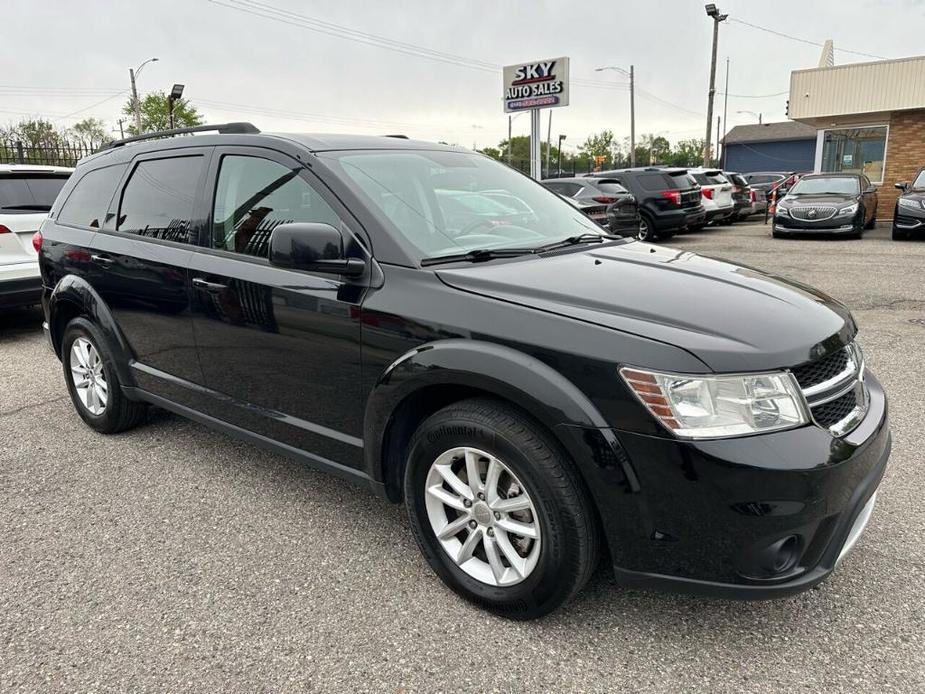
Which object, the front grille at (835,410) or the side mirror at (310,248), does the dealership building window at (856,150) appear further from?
the side mirror at (310,248)

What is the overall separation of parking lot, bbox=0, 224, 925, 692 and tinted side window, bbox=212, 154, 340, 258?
4.20ft

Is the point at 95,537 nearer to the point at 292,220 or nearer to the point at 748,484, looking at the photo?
→ the point at 292,220

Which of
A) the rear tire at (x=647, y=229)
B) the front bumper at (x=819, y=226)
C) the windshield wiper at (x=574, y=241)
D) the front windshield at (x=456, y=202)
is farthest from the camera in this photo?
the rear tire at (x=647, y=229)

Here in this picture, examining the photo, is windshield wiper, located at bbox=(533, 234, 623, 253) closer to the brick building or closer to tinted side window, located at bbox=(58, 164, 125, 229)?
tinted side window, located at bbox=(58, 164, 125, 229)

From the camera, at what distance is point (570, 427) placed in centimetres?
210

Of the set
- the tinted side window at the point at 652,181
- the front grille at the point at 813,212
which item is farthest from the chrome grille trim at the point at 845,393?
the front grille at the point at 813,212

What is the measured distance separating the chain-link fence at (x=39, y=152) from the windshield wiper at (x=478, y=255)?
56.3 ft

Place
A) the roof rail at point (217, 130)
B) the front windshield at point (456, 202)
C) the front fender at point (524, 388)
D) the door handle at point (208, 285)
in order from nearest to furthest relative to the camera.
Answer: the front fender at point (524, 388), the front windshield at point (456, 202), the door handle at point (208, 285), the roof rail at point (217, 130)

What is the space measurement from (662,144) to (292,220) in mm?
100845

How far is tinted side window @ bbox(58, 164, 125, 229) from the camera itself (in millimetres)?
4105

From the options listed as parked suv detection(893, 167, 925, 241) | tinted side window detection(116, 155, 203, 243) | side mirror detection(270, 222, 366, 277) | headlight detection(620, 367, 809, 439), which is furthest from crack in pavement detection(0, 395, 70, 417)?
parked suv detection(893, 167, 925, 241)

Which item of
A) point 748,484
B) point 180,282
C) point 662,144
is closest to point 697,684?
point 748,484

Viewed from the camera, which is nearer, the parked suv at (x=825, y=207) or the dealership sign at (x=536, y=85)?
the parked suv at (x=825, y=207)

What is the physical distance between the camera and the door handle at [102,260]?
12.7ft
